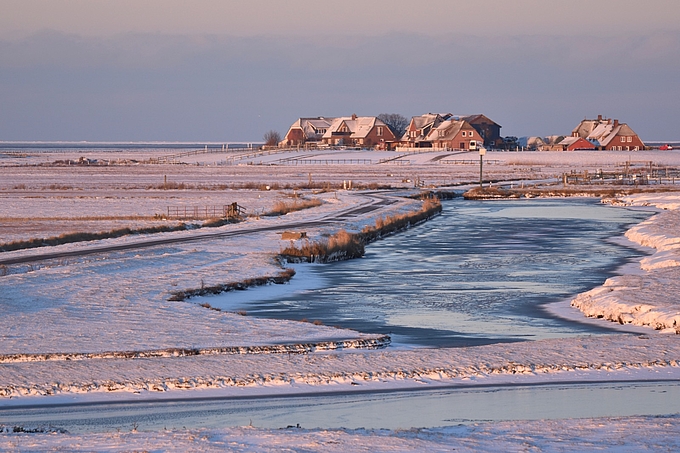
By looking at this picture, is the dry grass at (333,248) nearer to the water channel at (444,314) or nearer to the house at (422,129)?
the water channel at (444,314)

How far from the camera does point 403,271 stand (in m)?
29.3

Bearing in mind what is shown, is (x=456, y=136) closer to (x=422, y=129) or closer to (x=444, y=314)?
(x=422, y=129)

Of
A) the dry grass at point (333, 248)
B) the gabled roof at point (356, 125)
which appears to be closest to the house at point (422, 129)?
the gabled roof at point (356, 125)

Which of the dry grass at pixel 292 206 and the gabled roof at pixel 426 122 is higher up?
the gabled roof at pixel 426 122

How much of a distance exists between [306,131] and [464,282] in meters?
166

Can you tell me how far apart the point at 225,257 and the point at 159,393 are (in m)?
16.7

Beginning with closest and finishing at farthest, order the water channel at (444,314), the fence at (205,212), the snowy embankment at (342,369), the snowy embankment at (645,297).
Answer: the water channel at (444,314)
the snowy embankment at (342,369)
the snowy embankment at (645,297)
the fence at (205,212)

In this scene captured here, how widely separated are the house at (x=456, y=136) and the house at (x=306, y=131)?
105 ft

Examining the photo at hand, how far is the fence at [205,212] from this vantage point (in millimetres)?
48009

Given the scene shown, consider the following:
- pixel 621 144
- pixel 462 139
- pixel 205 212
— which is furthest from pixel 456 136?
pixel 205 212

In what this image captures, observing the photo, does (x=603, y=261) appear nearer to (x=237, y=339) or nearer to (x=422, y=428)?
(x=237, y=339)

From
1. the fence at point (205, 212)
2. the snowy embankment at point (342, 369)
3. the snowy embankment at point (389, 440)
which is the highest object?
the snowy embankment at point (389, 440)

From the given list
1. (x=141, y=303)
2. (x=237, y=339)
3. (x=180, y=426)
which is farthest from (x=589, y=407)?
(x=141, y=303)

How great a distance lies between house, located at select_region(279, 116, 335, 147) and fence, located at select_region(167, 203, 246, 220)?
441 feet
